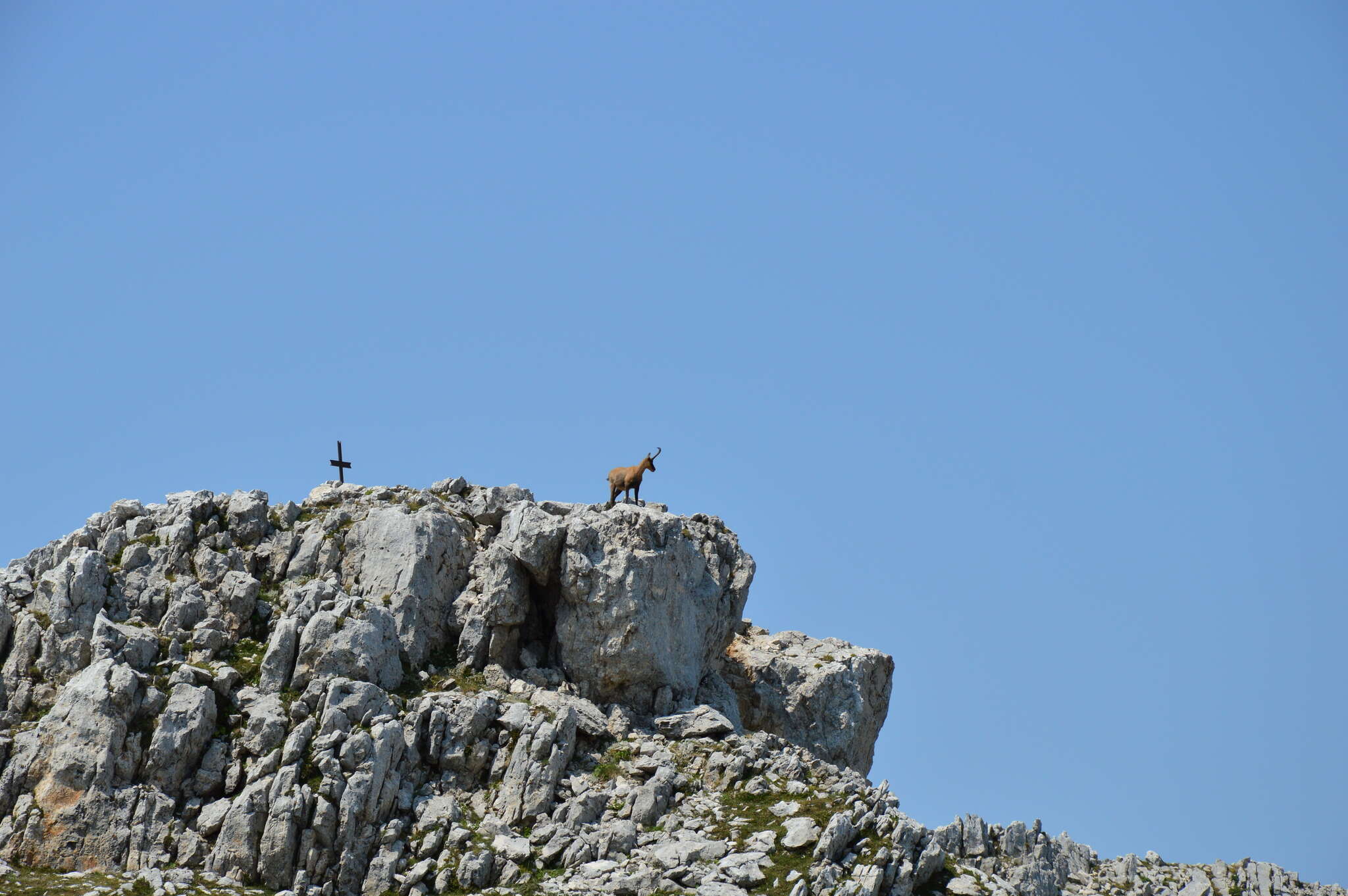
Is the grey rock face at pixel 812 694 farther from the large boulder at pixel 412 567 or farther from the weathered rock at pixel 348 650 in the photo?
the weathered rock at pixel 348 650

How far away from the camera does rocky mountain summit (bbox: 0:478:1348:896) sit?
7081 cm

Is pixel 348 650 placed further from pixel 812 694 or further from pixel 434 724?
pixel 812 694

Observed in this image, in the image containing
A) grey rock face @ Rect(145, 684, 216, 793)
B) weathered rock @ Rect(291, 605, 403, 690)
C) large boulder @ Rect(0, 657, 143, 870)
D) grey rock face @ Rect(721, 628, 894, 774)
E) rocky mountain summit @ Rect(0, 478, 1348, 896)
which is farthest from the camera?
grey rock face @ Rect(721, 628, 894, 774)

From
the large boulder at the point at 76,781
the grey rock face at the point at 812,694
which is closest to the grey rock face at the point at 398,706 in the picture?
the large boulder at the point at 76,781

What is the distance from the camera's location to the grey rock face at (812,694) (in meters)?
93.1

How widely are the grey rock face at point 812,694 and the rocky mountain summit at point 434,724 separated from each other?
0.23m

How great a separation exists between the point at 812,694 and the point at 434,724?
25.8 metres

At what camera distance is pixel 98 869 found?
68.8m

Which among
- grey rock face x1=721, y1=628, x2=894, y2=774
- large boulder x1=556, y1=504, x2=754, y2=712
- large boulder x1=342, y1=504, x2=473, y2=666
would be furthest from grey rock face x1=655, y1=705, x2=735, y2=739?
large boulder x1=342, y1=504, x2=473, y2=666

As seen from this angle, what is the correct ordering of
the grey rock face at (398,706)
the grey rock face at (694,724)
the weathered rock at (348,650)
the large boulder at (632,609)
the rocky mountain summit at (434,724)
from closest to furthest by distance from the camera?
the rocky mountain summit at (434,724) → the grey rock face at (398,706) → the weathered rock at (348,650) → the grey rock face at (694,724) → the large boulder at (632,609)

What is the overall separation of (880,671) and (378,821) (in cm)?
3794

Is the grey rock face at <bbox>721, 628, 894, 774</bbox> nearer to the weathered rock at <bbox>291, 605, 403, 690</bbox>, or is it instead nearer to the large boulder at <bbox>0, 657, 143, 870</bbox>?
the weathered rock at <bbox>291, 605, 403, 690</bbox>

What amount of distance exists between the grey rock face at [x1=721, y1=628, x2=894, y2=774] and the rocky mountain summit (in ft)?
0.74

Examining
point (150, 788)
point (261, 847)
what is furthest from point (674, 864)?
point (150, 788)
